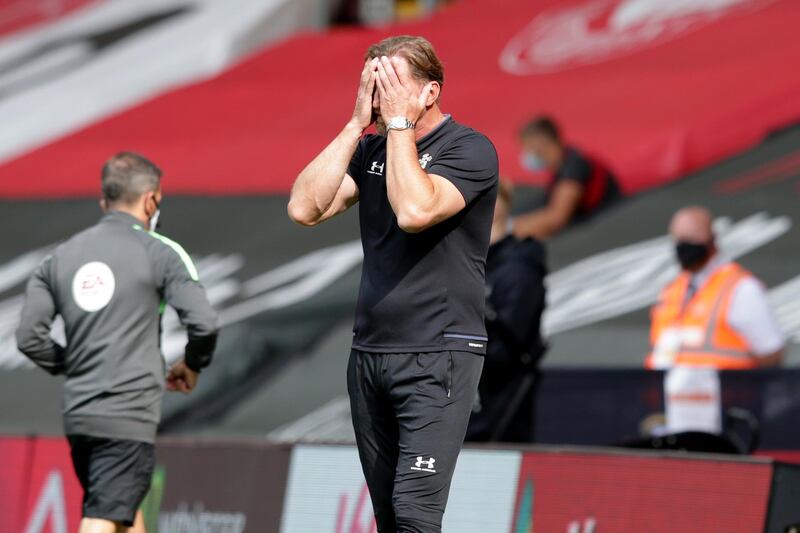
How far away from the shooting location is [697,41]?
12.7m

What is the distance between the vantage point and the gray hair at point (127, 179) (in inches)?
216

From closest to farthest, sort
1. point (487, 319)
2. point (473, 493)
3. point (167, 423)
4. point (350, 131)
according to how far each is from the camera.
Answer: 1. point (350, 131)
2. point (473, 493)
3. point (487, 319)
4. point (167, 423)

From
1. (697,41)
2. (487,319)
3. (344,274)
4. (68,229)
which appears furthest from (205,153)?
(487,319)

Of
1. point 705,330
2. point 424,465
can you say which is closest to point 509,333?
point 705,330

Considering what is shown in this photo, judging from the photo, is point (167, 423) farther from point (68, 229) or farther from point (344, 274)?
point (68, 229)

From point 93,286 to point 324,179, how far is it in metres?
1.47

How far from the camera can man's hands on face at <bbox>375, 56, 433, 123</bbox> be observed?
13.4 ft

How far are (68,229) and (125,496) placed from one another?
7260 mm

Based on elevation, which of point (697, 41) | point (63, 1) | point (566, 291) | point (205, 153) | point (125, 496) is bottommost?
point (125, 496)

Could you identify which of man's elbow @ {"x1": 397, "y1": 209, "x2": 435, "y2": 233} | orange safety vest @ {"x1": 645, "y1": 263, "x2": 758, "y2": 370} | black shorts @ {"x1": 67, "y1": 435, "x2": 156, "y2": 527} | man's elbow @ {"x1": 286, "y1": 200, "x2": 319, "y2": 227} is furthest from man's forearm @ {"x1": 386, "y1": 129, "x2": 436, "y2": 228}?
orange safety vest @ {"x1": 645, "y1": 263, "x2": 758, "y2": 370}

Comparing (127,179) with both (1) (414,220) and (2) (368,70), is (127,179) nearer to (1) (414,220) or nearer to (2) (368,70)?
(2) (368,70)

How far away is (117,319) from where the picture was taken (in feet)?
17.5

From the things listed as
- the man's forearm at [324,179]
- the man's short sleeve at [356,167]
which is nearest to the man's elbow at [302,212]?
the man's forearm at [324,179]

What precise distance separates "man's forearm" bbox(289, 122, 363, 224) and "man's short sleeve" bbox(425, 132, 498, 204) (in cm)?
26
